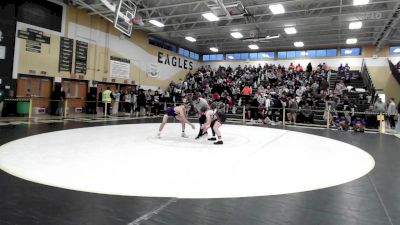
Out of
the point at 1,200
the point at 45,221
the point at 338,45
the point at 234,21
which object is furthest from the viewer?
the point at 338,45

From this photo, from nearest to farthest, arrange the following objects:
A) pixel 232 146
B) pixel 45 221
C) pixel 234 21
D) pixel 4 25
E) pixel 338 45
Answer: pixel 45 221, pixel 232 146, pixel 4 25, pixel 234 21, pixel 338 45

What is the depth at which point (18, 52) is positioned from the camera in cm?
1338

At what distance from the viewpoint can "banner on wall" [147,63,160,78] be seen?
2189 centimetres

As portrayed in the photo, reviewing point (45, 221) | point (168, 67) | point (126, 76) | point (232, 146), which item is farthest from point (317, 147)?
point (168, 67)

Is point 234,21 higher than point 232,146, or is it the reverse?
point 234,21

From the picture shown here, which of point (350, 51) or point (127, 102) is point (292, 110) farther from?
point (350, 51)

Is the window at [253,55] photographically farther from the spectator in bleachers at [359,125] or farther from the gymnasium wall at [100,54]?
the spectator in bleachers at [359,125]

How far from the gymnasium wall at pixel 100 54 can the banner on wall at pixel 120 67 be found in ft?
0.73

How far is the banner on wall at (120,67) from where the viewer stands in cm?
1862

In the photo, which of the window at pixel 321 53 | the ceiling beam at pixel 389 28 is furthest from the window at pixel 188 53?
the ceiling beam at pixel 389 28

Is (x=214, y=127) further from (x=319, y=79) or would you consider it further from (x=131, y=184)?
(x=319, y=79)

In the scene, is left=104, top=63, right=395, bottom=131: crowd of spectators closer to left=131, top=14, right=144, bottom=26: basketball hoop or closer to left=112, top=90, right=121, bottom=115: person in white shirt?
left=112, top=90, right=121, bottom=115: person in white shirt

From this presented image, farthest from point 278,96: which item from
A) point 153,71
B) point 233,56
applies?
point 233,56

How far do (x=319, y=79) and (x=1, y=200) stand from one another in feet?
65.2
